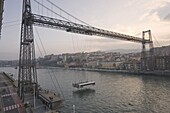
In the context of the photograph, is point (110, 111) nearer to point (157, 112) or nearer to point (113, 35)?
point (157, 112)

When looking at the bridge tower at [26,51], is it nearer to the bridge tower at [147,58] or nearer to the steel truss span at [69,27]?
the steel truss span at [69,27]

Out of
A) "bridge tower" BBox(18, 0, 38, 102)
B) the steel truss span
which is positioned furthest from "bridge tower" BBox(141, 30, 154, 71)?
"bridge tower" BBox(18, 0, 38, 102)

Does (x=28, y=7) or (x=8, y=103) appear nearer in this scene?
(x=8, y=103)

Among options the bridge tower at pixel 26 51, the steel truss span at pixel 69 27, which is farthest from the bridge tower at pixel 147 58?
the bridge tower at pixel 26 51

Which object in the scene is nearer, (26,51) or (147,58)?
(26,51)

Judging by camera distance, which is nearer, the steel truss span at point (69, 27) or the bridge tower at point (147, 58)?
the steel truss span at point (69, 27)

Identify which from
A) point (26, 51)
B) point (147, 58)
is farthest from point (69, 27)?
point (147, 58)

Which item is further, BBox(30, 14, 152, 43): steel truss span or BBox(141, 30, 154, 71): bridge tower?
BBox(141, 30, 154, 71): bridge tower

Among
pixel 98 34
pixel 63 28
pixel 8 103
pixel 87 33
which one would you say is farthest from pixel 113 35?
pixel 8 103

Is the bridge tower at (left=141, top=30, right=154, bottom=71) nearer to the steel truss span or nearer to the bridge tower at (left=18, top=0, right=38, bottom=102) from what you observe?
the steel truss span

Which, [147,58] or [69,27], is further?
[147,58]

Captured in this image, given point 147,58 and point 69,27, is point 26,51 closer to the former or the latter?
point 69,27
